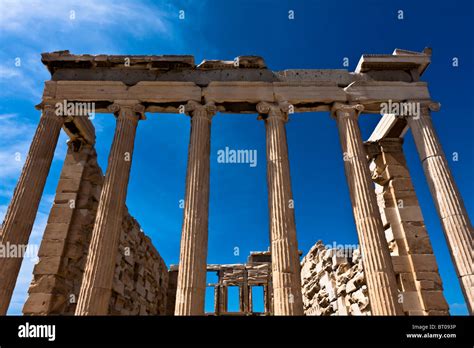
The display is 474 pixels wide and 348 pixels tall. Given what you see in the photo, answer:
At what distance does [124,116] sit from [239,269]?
23.0m

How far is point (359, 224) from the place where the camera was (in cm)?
1243

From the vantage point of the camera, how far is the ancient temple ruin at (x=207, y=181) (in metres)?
11.7

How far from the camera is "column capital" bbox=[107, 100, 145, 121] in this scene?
14.4 m

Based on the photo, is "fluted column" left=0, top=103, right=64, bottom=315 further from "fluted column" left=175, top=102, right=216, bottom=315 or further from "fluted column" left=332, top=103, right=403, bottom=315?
"fluted column" left=332, top=103, right=403, bottom=315

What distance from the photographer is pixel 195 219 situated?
12258 mm

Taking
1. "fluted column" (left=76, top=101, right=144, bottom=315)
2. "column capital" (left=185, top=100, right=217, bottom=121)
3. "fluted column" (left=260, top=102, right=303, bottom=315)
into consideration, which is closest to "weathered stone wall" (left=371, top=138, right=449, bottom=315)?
"fluted column" (left=260, top=102, right=303, bottom=315)

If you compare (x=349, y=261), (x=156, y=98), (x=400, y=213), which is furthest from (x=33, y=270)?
(x=400, y=213)

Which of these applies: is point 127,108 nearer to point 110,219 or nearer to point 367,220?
point 110,219

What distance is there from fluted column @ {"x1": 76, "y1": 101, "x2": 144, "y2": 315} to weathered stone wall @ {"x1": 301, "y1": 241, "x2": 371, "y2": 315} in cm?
1025

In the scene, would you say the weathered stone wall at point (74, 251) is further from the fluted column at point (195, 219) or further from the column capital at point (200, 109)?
the column capital at point (200, 109)

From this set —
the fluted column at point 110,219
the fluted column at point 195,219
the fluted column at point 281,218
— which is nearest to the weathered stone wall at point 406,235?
the fluted column at point 281,218

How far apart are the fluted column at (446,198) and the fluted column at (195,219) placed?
852 centimetres
